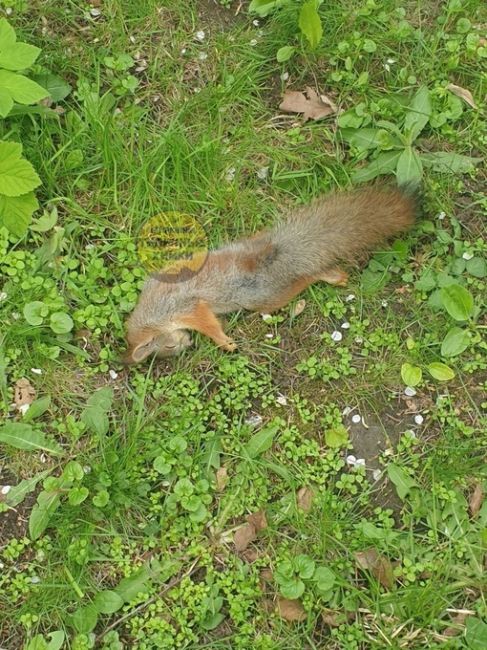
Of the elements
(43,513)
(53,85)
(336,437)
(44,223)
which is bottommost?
(43,513)

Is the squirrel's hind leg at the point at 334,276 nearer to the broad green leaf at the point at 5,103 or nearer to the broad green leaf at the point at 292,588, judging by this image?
the broad green leaf at the point at 292,588

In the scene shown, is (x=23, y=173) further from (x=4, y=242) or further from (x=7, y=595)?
(x=7, y=595)

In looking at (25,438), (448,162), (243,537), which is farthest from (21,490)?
(448,162)

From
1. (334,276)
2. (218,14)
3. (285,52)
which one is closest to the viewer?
(334,276)

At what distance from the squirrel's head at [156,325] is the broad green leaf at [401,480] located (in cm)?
130

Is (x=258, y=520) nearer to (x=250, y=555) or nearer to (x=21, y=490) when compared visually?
(x=250, y=555)

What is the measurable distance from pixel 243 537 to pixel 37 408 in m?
1.28

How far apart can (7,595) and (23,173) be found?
7.07ft

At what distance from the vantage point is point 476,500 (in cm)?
389

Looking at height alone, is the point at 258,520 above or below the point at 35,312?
below

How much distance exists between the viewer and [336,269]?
13.4ft

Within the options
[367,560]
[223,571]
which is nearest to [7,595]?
[223,571]

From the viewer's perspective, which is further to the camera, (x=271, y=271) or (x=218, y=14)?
(x=218, y=14)

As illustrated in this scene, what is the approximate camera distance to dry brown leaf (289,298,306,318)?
4148 millimetres
